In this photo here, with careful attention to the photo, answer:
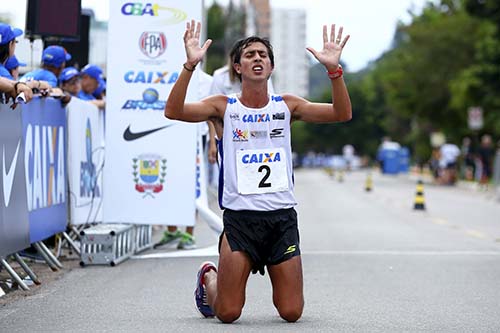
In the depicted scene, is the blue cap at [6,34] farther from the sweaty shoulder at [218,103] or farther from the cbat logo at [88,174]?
the cbat logo at [88,174]

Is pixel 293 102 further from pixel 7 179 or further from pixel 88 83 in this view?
pixel 88 83

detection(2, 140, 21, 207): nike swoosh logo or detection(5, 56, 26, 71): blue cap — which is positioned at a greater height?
detection(5, 56, 26, 71): blue cap

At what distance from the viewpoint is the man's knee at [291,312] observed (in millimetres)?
7656

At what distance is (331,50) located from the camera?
24.8 ft

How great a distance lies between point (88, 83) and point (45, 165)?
3.26 metres

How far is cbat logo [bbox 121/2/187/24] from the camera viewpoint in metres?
12.3

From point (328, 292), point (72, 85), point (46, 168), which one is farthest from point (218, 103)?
point (72, 85)

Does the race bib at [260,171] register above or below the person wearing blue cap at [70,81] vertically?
below

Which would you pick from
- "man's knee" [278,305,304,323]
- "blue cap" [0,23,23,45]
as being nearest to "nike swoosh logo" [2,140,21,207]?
"blue cap" [0,23,23,45]

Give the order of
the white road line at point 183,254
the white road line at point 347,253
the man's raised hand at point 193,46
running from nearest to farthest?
the man's raised hand at point 193,46
the white road line at point 183,254
the white road line at point 347,253

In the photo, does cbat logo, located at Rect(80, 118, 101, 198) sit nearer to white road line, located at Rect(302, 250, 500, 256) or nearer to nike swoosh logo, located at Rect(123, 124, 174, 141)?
nike swoosh logo, located at Rect(123, 124, 174, 141)

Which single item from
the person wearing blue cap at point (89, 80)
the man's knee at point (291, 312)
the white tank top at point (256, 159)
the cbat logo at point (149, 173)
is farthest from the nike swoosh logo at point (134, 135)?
the man's knee at point (291, 312)

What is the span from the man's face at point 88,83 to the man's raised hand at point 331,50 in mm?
6909

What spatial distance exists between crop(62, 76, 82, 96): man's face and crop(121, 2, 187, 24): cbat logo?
4.01 ft
